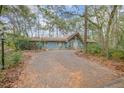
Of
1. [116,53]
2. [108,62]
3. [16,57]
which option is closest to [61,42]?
[16,57]

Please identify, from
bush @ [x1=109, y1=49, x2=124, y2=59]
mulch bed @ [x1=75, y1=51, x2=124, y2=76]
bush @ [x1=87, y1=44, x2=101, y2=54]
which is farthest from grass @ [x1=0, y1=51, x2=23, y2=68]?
bush @ [x1=109, y1=49, x2=124, y2=59]

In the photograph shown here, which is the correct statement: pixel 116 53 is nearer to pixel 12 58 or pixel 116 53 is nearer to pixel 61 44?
pixel 61 44

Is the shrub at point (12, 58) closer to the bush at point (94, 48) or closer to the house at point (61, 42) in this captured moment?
the house at point (61, 42)

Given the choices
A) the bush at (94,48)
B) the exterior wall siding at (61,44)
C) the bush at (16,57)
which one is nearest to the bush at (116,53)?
the bush at (94,48)

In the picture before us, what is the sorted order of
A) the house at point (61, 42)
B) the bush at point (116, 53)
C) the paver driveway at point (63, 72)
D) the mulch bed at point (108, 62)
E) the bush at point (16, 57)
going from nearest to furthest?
the paver driveway at point (63, 72)
the bush at point (16, 57)
the house at point (61, 42)
the mulch bed at point (108, 62)
the bush at point (116, 53)

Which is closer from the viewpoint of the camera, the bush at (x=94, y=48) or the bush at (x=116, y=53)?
the bush at (x=94, y=48)
